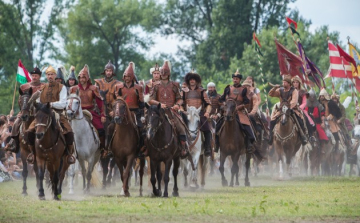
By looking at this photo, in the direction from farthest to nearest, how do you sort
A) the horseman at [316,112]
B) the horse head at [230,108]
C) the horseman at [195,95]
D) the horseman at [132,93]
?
the horseman at [316,112], the horse head at [230,108], the horseman at [195,95], the horseman at [132,93]

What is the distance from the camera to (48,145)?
1970 cm

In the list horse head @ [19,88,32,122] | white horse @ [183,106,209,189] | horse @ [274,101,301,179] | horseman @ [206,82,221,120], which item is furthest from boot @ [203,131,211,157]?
horse head @ [19,88,32,122]

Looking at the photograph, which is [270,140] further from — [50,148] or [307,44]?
[307,44]

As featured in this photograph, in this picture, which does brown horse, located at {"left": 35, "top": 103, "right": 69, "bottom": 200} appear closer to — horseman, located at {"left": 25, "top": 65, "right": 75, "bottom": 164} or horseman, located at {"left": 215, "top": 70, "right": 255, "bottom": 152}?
horseman, located at {"left": 25, "top": 65, "right": 75, "bottom": 164}

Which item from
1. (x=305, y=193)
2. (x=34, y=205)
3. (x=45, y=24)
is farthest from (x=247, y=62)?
(x=34, y=205)

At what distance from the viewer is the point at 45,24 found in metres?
67.6

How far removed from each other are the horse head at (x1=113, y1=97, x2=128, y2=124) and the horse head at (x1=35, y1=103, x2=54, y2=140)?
1.54 metres

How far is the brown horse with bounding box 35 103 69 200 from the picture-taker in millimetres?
19375

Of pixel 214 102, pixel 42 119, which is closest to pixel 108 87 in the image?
→ pixel 42 119

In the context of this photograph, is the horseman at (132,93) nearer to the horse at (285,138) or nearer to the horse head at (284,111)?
the horse head at (284,111)

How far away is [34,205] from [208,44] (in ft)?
189

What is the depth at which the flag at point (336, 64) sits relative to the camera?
3793 cm

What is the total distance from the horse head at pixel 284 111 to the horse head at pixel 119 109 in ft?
29.6

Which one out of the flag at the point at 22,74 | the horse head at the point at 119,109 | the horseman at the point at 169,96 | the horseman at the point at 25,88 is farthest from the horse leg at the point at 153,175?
the flag at the point at 22,74
